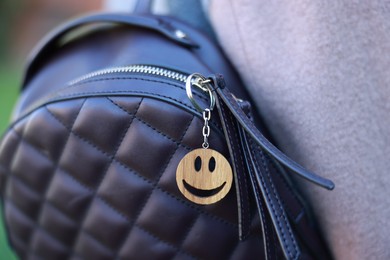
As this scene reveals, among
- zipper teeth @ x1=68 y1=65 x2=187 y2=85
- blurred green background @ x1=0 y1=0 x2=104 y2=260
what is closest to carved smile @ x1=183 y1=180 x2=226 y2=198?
zipper teeth @ x1=68 y1=65 x2=187 y2=85

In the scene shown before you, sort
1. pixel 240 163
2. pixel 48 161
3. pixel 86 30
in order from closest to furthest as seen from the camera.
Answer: pixel 240 163 → pixel 48 161 → pixel 86 30

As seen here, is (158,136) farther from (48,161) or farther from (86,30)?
(86,30)

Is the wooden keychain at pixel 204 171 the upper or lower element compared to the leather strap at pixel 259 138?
lower

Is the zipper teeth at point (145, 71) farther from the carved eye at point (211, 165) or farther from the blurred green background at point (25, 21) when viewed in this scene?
the blurred green background at point (25, 21)

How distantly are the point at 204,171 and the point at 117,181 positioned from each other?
0.12 m

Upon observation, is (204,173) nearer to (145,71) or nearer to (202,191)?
(202,191)

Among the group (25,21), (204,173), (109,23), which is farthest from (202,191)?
(25,21)

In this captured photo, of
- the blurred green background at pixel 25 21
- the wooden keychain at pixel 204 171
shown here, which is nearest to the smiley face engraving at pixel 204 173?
the wooden keychain at pixel 204 171

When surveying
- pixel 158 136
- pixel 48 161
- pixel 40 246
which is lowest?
pixel 40 246

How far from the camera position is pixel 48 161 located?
0.62m

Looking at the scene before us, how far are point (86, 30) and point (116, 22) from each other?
0.35 feet

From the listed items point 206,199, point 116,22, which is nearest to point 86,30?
point 116,22

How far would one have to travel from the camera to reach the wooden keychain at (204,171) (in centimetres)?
50

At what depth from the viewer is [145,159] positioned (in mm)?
545
